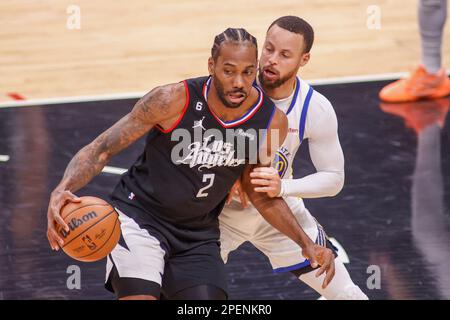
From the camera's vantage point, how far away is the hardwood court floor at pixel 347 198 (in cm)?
765

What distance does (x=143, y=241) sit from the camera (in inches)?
241

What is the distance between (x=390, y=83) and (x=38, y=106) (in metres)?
3.66

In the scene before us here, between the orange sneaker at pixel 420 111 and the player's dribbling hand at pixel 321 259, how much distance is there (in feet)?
13.3

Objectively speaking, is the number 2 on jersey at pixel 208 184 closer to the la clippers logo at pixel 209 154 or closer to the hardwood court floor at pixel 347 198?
the la clippers logo at pixel 209 154

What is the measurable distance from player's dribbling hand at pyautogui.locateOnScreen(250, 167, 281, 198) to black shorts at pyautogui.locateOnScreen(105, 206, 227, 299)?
1.71 ft

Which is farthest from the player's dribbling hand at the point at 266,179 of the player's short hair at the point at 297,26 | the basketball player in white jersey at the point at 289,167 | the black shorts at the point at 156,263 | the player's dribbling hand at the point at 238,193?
the player's short hair at the point at 297,26

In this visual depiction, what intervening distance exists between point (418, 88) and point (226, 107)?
508cm

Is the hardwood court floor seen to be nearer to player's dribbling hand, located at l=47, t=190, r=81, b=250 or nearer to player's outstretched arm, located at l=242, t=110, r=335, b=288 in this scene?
A: player's outstretched arm, located at l=242, t=110, r=335, b=288

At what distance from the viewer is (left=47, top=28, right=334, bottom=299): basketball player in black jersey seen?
5.93 m

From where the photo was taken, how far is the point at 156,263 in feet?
19.9

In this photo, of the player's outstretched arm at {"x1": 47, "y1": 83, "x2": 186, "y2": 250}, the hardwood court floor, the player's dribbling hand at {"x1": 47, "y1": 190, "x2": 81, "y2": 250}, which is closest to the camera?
the player's dribbling hand at {"x1": 47, "y1": 190, "x2": 81, "y2": 250}

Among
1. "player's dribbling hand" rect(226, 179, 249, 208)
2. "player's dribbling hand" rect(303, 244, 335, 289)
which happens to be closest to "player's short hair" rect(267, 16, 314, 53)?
"player's dribbling hand" rect(226, 179, 249, 208)
